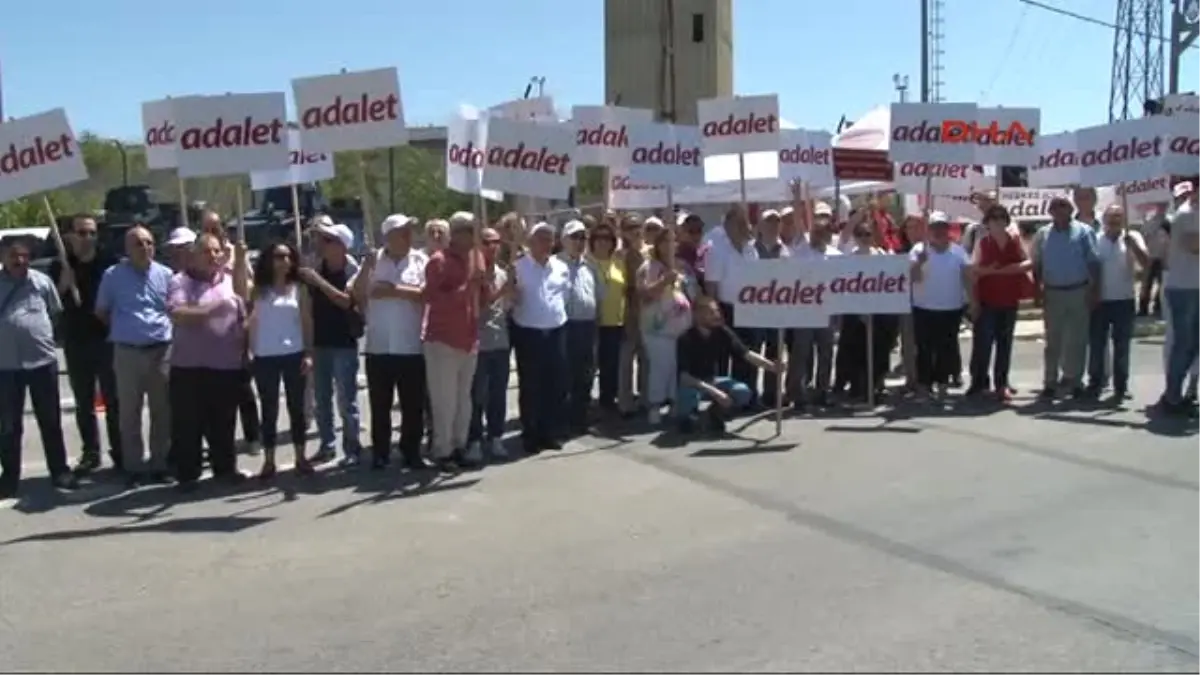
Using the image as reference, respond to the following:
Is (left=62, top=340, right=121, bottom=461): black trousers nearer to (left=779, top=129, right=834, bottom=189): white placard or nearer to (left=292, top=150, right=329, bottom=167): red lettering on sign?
(left=292, top=150, right=329, bottom=167): red lettering on sign

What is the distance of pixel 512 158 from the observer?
1002 centimetres

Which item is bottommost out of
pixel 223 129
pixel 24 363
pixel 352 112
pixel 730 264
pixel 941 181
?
pixel 24 363

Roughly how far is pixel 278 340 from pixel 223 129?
1.58 m

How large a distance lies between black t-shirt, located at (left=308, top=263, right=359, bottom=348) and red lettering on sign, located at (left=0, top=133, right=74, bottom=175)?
6.61ft

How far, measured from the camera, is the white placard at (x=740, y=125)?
1232 centimetres

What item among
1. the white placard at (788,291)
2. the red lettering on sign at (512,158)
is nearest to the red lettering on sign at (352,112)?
the red lettering on sign at (512,158)

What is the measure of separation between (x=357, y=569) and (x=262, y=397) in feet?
9.11

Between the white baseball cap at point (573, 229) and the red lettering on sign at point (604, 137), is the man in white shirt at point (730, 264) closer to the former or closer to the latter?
the white baseball cap at point (573, 229)

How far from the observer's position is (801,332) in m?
11.6

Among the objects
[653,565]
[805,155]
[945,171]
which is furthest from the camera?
[945,171]

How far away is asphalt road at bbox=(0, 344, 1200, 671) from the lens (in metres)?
5.44

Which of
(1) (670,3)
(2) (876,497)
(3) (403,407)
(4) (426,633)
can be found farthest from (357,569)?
(1) (670,3)

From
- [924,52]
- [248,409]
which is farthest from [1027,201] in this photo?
[924,52]

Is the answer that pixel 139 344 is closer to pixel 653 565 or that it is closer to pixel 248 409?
pixel 248 409
